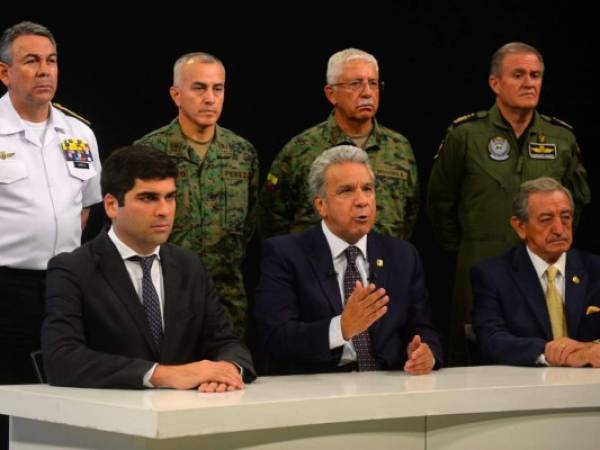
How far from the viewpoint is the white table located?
113 inches

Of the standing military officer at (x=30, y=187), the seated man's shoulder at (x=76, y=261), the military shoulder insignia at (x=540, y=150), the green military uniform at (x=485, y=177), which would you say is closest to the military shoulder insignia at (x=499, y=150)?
the green military uniform at (x=485, y=177)

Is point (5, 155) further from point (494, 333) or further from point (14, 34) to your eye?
point (494, 333)

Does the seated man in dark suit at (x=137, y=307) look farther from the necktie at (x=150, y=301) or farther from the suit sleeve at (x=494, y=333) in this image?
the suit sleeve at (x=494, y=333)

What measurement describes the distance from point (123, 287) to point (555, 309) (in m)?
1.69

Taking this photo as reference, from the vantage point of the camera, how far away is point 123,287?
3.55 m

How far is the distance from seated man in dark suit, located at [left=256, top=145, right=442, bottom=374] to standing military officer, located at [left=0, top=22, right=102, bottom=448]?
74 centimetres

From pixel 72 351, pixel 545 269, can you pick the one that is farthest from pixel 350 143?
pixel 72 351

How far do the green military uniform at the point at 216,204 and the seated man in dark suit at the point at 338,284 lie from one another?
632mm

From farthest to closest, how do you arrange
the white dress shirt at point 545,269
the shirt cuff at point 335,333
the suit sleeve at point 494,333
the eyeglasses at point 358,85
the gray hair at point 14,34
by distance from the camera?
the eyeglasses at point 358,85, the white dress shirt at point 545,269, the gray hair at point 14,34, the suit sleeve at point 494,333, the shirt cuff at point 335,333

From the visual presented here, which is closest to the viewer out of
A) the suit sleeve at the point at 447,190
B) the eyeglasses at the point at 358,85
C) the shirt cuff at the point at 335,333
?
the shirt cuff at the point at 335,333

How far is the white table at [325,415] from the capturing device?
2883mm

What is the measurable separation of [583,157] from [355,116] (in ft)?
6.45

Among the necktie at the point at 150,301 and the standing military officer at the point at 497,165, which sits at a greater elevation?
the standing military officer at the point at 497,165

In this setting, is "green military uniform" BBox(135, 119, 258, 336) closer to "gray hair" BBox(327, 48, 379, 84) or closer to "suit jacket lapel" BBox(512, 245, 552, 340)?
"gray hair" BBox(327, 48, 379, 84)
